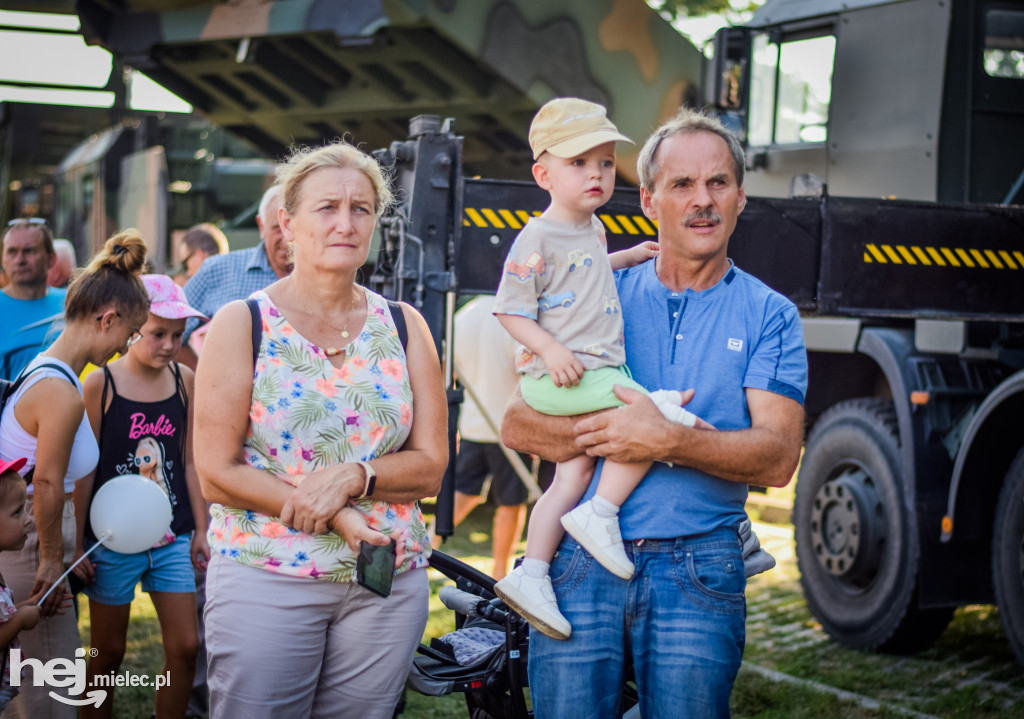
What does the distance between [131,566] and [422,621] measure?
171cm

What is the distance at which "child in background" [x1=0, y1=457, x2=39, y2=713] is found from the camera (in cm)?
302

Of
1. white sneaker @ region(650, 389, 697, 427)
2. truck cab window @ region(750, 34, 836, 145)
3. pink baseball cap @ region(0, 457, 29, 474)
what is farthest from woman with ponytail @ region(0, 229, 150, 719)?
truck cab window @ region(750, 34, 836, 145)

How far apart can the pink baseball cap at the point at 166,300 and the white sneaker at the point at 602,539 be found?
87.3 inches

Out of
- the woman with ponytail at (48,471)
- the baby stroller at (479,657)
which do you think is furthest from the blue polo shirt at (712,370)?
the woman with ponytail at (48,471)

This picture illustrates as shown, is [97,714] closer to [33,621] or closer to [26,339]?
[33,621]

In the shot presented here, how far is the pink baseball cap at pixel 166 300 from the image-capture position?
4270 millimetres

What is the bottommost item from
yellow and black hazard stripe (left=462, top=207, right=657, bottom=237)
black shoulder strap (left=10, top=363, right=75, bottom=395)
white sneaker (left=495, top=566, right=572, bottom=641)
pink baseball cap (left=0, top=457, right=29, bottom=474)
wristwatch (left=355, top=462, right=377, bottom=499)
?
white sneaker (left=495, top=566, right=572, bottom=641)

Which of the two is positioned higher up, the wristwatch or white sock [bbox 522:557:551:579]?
the wristwatch

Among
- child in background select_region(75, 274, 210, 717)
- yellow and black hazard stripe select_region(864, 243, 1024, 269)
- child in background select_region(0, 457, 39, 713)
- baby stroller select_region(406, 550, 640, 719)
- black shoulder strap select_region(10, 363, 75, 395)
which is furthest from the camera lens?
yellow and black hazard stripe select_region(864, 243, 1024, 269)

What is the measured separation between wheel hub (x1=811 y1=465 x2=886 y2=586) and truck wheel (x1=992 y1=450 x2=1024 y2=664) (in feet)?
2.59

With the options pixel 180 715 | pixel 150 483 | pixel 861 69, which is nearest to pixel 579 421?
pixel 150 483

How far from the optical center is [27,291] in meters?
5.67

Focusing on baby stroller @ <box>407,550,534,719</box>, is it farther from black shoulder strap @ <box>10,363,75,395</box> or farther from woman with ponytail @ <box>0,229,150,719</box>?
black shoulder strap @ <box>10,363,75,395</box>

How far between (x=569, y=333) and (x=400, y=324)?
44cm
